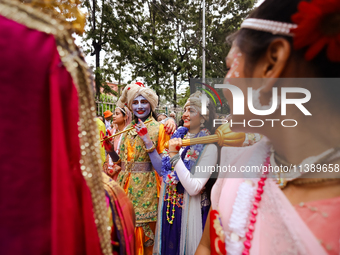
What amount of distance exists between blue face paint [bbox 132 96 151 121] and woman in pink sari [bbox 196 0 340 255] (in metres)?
2.33

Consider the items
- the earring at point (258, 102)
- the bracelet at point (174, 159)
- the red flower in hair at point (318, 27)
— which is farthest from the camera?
the bracelet at point (174, 159)

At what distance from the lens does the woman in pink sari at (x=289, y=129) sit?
682 mm

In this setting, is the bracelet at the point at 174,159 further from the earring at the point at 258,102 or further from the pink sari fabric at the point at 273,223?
the earring at the point at 258,102

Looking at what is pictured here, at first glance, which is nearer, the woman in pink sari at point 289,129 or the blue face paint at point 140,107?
the woman in pink sari at point 289,129

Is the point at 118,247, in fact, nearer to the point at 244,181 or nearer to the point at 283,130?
the point at 244,181

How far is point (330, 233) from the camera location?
0.68 m

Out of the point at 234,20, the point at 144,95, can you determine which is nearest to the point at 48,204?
the point at 144,95

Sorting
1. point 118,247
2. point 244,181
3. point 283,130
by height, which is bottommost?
point 118,247

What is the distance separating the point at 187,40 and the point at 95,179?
1572 centimetres

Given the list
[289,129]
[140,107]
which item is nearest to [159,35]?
[140,107]

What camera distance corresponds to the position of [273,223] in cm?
79

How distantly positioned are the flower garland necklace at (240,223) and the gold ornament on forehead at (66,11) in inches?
32.8

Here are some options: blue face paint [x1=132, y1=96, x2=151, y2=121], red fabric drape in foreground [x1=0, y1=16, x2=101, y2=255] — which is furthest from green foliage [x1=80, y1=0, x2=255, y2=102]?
red fabric drape in foreground [x1=0, y1=16, x2=101, y2=255]

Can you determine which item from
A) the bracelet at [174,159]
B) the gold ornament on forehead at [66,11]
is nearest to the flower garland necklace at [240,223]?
the gold ornament on forehead at [66,11]
